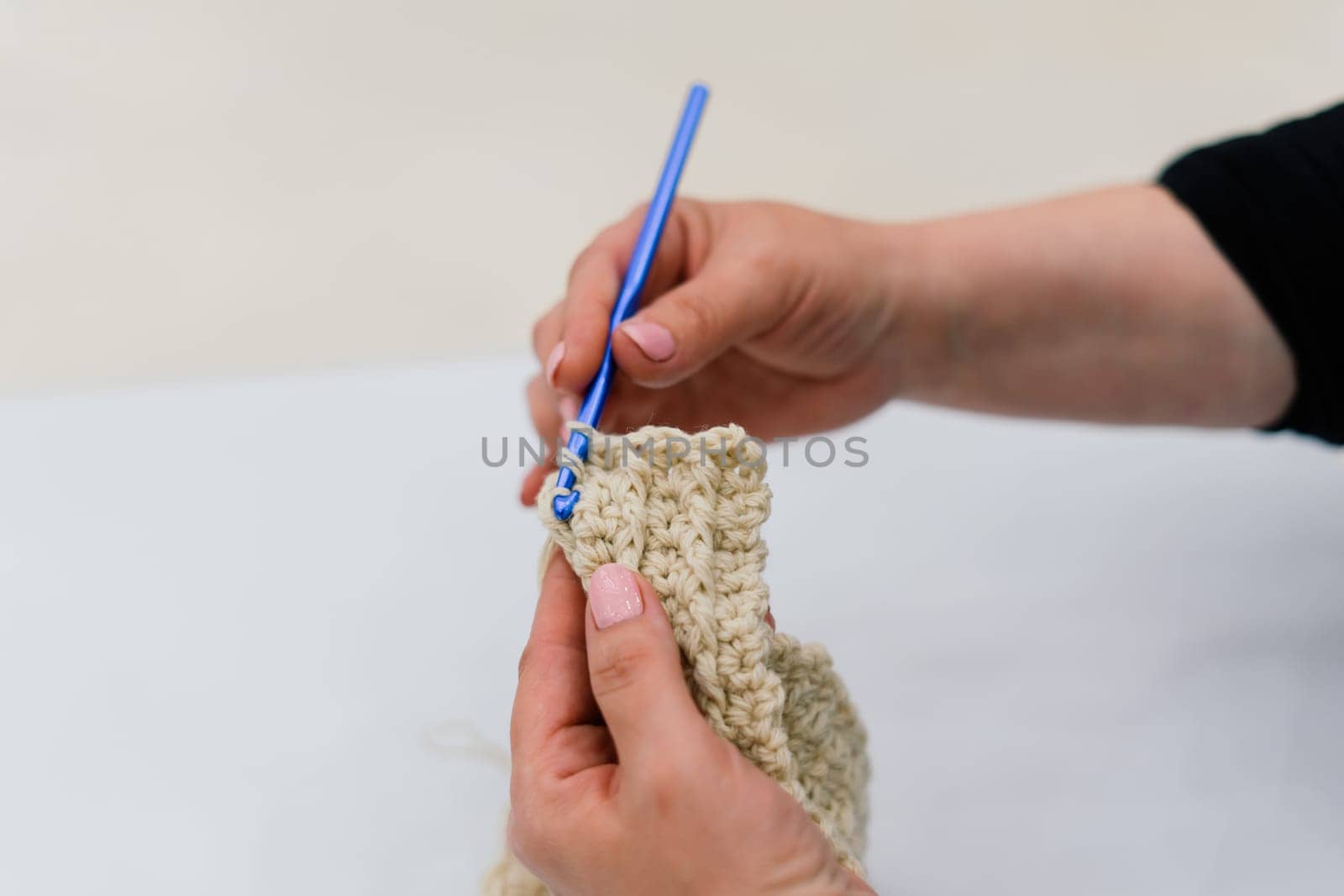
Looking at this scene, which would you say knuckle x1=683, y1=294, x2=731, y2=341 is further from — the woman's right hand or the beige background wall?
the beige background wall

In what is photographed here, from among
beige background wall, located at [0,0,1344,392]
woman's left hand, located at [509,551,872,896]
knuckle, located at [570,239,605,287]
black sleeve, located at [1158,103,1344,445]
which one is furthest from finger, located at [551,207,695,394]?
beige background wall, located at [0,0,1344,392]

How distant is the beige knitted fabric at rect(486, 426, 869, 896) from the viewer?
736 mm

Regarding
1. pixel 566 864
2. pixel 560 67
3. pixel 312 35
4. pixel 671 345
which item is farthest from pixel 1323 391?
pixel 312 35

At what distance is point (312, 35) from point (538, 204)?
56cm

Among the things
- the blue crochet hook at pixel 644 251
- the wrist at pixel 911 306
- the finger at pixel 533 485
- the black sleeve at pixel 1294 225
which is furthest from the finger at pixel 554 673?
the black sleeve at pixel 1294 225

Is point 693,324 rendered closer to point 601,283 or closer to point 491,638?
point 601,283

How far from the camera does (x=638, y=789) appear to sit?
0.65m

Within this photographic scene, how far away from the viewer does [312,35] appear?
1962 mm

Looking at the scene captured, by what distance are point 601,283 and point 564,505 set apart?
26 cm

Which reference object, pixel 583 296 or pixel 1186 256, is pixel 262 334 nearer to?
pixel 583 296

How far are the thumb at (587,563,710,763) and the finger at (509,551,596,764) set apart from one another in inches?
0.8

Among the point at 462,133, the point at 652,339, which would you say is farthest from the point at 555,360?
the point at 462,133

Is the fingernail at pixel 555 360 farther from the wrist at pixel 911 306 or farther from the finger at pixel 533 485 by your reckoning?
the wrist at pixel 911 306

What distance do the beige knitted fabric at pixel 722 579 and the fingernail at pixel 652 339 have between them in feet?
0.38
